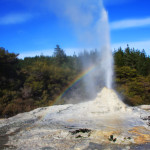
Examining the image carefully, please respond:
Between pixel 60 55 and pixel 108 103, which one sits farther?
pixel 60 55

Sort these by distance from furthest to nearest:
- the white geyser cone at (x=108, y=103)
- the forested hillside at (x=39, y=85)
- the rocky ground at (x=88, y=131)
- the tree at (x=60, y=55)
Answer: the tree at (x=60, y=55) → the forested hillside at (x=39, y=85) → the white geyser cone at (x=108, y=103) → the rocky ground at (x=88, y=131)

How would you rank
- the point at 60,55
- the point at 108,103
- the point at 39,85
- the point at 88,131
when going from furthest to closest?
the point at 60,55 → the point at 39,85 → the point at 108,103 → the point at 88,131

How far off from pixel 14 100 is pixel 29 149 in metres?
12.9

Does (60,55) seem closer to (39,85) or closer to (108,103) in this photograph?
(39,85)

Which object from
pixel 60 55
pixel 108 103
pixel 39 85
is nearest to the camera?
pixel 108 103

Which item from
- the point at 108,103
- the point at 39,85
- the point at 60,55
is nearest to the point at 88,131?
the point at 108,103

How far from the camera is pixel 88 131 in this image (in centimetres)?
786

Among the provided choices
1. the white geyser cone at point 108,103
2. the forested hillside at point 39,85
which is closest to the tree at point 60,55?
the forested hillside at point 39,85

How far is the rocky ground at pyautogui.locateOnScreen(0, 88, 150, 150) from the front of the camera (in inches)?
266

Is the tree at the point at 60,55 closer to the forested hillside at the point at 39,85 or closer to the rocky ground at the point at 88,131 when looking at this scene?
the forested hillside at the point at 39,85

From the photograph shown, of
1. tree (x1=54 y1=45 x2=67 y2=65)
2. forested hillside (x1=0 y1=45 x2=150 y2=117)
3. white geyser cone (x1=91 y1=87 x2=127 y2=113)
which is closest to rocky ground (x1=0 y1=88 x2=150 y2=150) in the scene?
white geyser cone (x1=91 y1=87 x2=127 y2=113)

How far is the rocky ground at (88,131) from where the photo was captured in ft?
22.2

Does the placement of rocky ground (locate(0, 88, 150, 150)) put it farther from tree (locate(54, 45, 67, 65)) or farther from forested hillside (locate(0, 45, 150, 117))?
tree (locate(54, 45, 67, 65))

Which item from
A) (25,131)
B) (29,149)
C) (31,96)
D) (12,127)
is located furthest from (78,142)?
(31,96)
